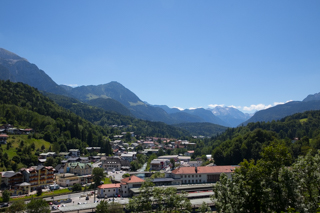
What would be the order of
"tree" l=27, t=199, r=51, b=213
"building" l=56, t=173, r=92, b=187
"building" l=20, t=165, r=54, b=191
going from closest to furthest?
"tree" l=27, t=199, r=51, b=213, "building" l=20, t=165, r=54, b=191, "building" l=56, t=173, r=92, b=187

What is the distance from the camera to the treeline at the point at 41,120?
100 m

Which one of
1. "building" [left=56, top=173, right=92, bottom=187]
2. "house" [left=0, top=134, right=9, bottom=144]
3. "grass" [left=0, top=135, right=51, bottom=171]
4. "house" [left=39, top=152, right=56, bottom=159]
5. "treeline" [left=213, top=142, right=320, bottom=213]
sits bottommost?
"building" [left=56, top=173, right=92, bottom=187]

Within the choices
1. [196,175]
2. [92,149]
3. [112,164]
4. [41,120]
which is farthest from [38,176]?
[41,120]

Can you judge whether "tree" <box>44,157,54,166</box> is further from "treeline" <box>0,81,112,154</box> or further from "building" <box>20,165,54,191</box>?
"treeline" <box>0,81,112,154</box>

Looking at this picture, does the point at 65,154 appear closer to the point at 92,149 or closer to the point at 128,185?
the point at 92,149

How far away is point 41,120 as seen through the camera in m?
107

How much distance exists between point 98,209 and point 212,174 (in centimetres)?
3732

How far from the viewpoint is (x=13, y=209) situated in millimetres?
35156

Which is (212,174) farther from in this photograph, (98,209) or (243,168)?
Result: (243,168)

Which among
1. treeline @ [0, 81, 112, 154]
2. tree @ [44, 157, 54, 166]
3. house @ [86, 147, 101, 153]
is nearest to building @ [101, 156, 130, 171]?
treeline @ [0, 81, 112, 154]

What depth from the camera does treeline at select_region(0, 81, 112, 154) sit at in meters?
100

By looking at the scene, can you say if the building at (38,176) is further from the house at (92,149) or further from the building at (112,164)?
the house at (92,149)

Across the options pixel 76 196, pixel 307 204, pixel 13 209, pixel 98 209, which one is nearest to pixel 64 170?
pixel 76 196

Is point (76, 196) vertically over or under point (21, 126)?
under
